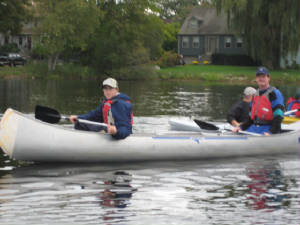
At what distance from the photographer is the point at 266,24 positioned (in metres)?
42.0

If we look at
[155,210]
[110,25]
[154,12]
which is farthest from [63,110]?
[154,12]

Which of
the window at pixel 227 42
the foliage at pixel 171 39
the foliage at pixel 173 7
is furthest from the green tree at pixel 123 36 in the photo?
the foliage at pixel 173 7

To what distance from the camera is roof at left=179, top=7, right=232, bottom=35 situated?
60.6m

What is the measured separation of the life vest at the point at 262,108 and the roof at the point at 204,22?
164 feet

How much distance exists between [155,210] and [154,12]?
146 ft

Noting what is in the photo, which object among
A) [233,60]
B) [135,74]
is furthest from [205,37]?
[135,74]

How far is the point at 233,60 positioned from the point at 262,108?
147ft

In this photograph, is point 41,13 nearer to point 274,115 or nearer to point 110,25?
point 110,25

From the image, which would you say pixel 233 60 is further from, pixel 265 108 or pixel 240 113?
pixel 265 108

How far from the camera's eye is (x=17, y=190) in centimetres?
802

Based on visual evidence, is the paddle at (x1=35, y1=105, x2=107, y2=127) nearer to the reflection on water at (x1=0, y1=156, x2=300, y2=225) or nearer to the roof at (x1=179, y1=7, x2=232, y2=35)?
the reflection on water at (x1=0, y1=156, x2=300, y2=225)

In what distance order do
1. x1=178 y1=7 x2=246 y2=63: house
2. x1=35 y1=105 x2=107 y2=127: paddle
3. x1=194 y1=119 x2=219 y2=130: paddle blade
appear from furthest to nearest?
x1=178 y1=7 x2=246 y2=63: house
x1=194 y1=119 x2=219 y2=130: paddle blade
x1=35 y1=105 x2=107 y2=127: paddle

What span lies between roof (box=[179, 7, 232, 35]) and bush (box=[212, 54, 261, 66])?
199 inches

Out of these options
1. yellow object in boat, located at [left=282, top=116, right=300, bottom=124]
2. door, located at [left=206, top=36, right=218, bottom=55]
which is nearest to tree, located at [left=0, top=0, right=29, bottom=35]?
door, located at [left=206, top=36, right=218, bottom=55]
